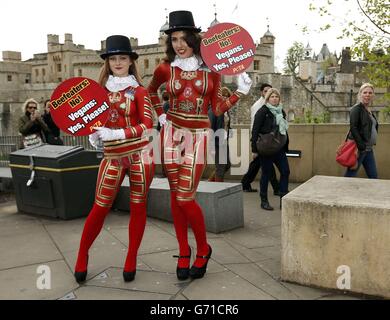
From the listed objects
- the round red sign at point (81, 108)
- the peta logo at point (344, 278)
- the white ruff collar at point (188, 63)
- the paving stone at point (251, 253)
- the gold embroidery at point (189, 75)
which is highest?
the white ruff collar at point (188, 63)

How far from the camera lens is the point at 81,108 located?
345 centimetres

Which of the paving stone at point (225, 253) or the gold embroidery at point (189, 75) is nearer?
the gold embroidery at point (189, 75)

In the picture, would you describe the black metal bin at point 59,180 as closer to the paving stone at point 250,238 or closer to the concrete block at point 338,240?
the paving stone at point 250,238

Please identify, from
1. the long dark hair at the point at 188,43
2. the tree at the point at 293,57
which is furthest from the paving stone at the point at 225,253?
the tree at the point at 293,57

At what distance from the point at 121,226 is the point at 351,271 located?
309cm

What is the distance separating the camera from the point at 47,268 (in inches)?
159

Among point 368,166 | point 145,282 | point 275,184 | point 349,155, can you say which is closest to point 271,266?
point 145,282

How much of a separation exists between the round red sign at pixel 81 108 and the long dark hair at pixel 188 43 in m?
0.74

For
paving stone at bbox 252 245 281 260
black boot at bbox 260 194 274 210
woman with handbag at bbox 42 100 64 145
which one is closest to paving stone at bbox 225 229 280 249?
paving stone at bbox 252 245 281 260

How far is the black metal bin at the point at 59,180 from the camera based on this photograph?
579cm

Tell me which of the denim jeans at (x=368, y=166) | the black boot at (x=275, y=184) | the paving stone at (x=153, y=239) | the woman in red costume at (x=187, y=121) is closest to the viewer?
the woman in red costume at (x=187, y=121)

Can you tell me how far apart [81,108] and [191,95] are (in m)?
0.91
